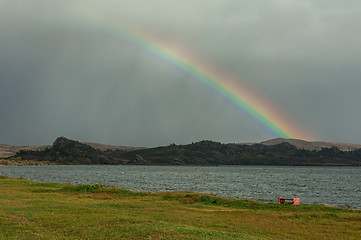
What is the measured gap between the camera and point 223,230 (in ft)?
80.6

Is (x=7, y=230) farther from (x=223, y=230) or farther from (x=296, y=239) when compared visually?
(x=296, y=239)

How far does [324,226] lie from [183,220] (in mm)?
11954

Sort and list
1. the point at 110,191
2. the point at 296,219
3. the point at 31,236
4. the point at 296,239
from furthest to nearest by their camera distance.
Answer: the point at 110,191, the point at 296,219, the point at 296,239, the point at 31,236

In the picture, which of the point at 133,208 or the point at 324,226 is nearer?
the point at 324,226

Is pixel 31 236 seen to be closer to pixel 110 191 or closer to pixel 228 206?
pixel 228 206

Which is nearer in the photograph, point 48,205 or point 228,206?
point 48,205

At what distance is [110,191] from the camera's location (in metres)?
56.3

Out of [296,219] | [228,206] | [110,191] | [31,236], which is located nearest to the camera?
[31,236]

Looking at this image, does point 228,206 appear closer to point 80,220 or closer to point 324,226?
point 324,226

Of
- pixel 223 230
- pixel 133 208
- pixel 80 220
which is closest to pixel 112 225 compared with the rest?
pixel 80 220

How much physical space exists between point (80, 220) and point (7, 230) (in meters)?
5.40

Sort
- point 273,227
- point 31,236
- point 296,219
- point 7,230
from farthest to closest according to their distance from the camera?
point 296,219, point 273,227, point 7,230, point 31,236

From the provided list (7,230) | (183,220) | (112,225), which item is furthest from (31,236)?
(183,220)

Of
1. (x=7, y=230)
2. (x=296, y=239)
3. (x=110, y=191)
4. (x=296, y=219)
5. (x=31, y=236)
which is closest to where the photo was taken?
(x=31, y=236)
